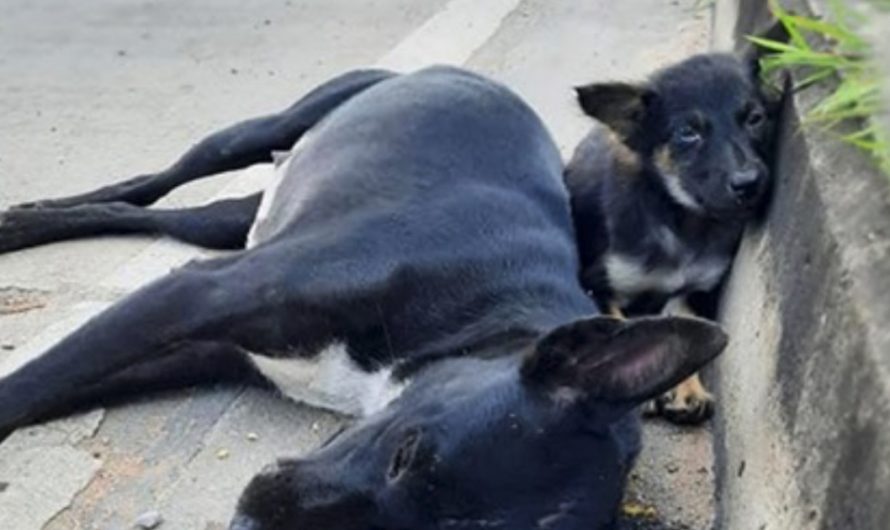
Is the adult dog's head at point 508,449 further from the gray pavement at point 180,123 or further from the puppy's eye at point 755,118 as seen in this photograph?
the puppy's eye at point 755,118

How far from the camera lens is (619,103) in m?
4.18

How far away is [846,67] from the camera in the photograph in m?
3.21

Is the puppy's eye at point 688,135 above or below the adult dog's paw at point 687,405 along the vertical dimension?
above

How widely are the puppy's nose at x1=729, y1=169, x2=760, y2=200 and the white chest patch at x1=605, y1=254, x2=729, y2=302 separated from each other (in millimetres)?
426

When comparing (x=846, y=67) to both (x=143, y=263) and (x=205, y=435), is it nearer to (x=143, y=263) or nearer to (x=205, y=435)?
(x=205, y=435)

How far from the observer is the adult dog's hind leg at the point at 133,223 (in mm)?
4633

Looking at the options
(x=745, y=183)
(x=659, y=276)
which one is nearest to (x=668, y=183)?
(x=659, y=276)

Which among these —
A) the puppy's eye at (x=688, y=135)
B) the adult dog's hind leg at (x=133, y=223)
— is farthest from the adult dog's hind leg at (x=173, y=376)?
the puppy's eye at (x=688, y=135)

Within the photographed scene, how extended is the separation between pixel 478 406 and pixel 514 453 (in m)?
0.13

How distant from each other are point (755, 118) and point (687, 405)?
79 cm

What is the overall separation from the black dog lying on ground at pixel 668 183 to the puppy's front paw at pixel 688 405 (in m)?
0.40

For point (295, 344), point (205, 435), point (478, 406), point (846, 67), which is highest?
point (846, 67)

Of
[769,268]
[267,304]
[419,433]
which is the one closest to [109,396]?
[267,304]

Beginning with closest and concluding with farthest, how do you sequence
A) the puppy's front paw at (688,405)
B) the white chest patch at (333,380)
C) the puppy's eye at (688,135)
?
the white chest patch at (333,380)
the puppy's front paw at (688,405)
the puppy's eye at (688,135)
